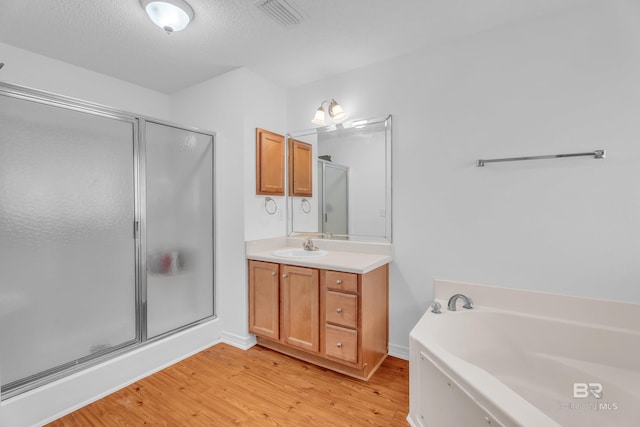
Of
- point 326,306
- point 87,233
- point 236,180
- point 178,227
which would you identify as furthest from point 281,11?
point 326,306

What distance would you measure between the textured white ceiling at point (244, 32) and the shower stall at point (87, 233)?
601 mm

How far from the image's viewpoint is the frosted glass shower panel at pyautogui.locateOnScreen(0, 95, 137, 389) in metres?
1.60

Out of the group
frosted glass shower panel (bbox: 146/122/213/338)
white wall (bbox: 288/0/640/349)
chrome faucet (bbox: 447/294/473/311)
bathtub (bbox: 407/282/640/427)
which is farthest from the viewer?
frosted glass shower panel (bbox: 146/122/213/338)

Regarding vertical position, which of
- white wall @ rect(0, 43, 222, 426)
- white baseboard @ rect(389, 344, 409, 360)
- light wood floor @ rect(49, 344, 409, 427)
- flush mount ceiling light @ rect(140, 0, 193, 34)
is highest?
flush mount ceiling light @ rect(140, 0, 193, 34)

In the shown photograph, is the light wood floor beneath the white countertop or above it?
beneath

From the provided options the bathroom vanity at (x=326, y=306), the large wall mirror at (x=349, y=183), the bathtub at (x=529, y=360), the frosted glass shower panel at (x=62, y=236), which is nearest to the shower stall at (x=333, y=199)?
the large wall mirror at (x=349, y=183)

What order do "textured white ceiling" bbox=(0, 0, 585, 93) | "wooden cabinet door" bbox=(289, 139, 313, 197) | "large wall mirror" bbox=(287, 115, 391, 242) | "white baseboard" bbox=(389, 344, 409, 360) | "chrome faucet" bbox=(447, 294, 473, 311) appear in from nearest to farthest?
"textured white ceiling" bbox=(0, 0, 585, 93), "chrome faucet" bbox=(447, 294, 473, 311), "white baseboard" bbox=(389, 344, 409, 360), "large wall mirror" bbox=(287, 115, 391, 242), "wooden cabinet door" bbox=(289, 139, 313, 197)

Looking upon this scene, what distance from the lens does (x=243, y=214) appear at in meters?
2.60

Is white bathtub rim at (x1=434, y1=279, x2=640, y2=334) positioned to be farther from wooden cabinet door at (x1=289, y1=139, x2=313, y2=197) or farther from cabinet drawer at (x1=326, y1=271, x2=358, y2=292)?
wooden cabinet door at (x1=289, y1=139, x2=313, y2=197)

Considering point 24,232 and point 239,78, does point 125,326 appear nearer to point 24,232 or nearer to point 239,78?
point 24,232

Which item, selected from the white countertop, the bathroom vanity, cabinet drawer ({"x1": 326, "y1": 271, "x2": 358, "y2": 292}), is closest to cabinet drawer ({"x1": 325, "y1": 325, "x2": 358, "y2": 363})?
the bathroom vanity

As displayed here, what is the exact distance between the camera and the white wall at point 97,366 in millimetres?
1642

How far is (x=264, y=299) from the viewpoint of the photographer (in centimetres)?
252

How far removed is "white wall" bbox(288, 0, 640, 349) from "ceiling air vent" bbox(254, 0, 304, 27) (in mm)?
863
